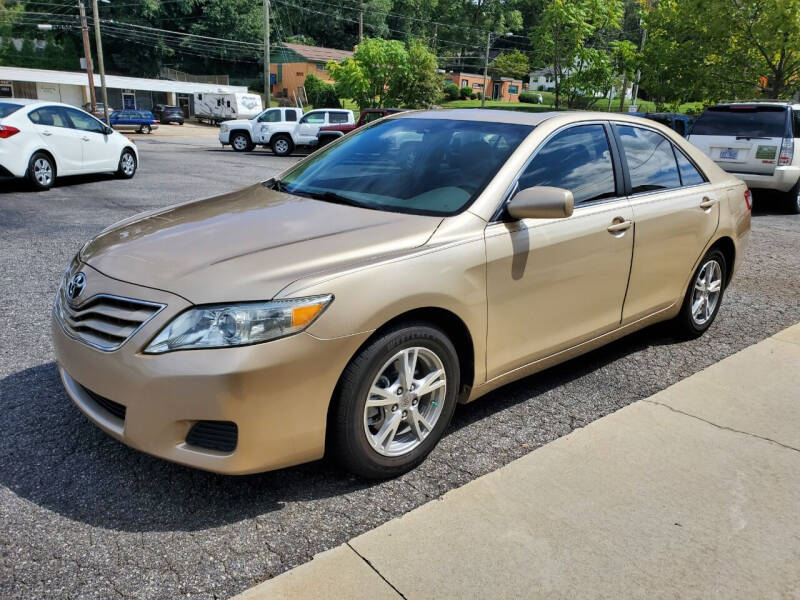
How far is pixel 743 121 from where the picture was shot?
36.5 feet

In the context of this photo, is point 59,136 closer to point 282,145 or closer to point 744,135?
point 744,135

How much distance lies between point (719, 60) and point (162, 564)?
23687mm

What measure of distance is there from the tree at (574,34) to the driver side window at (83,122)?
17015 mm

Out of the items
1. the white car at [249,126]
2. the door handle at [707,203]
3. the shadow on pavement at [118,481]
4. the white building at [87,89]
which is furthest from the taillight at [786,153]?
the white building at [87,89]

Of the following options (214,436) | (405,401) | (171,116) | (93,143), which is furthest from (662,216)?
(171,116)

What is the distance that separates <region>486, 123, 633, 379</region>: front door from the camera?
3.25 metres

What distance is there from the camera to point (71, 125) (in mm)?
12148

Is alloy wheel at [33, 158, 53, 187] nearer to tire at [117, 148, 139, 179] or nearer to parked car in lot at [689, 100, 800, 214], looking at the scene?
tire at [117, 148, 139, 179]

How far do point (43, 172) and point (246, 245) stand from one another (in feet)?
34.1

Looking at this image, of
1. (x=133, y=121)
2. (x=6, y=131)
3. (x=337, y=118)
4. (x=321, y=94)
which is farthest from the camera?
(x=321, y=94)

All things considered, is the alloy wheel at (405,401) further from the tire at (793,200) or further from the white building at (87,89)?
the white building at (87,89)

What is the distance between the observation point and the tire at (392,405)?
2723 mm

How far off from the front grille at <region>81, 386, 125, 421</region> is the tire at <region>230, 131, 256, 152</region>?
999 inches

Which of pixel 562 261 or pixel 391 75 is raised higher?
pixel 391 75
